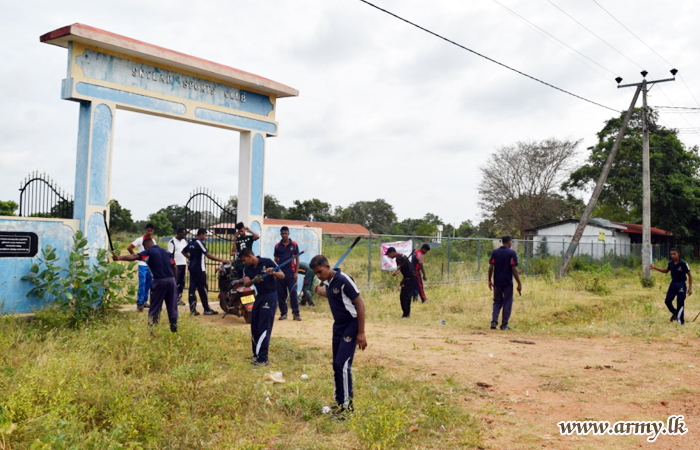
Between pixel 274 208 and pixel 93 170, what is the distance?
48.6m

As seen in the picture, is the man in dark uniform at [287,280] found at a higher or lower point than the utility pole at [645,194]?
lower

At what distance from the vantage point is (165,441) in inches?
205

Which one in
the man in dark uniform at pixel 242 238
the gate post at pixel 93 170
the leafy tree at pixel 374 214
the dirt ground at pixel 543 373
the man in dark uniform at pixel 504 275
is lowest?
the dirt ground at pixel 543 373

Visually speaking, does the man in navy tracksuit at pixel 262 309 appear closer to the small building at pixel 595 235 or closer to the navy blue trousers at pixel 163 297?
the navy blue trousers at pixel 163 297

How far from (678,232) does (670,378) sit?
3535 cm

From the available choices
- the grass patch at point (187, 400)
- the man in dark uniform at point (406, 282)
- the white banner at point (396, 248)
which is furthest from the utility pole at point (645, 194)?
the grass patch at point (187, 400)

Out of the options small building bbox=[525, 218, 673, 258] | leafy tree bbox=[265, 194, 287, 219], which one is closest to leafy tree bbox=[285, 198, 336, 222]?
leafy tree bbox=[265, 194, 287, 219]

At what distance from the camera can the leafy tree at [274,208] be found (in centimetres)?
5838

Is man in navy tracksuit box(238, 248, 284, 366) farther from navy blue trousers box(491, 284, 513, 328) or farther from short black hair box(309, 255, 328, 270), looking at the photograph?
navy blue trousers box(491, 284, 513, 328)

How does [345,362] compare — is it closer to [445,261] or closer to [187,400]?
[187,400]

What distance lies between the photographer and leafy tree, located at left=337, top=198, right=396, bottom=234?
72938 millimetres

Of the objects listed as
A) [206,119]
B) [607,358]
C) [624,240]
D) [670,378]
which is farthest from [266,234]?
[624,240]

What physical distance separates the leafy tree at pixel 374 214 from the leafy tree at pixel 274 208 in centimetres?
1341

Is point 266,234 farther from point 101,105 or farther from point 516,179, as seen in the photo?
point 516,179
